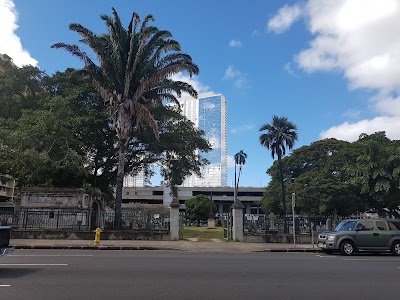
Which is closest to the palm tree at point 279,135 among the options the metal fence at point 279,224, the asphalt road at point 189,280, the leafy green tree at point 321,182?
the leafy green tree at point 321,182

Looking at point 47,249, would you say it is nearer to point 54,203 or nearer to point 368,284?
point 54,203

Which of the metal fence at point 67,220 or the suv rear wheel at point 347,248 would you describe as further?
the metal fence at point 67,220

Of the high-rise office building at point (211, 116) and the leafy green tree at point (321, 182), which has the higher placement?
the high-rise office building at point (211, 116)

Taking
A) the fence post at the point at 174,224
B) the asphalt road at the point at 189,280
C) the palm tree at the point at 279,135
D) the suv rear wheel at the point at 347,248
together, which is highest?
the palm tree at the point at 279,135

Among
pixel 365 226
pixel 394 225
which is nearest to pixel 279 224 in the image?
pixel 365 226

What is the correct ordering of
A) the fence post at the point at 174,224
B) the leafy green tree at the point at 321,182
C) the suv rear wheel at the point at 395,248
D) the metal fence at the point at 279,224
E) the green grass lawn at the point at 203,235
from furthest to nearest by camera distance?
the leafy green tree at the point at 321,182
the green grass lawn at the point at 203,235
the metal fence at the point at 279,224
the fence post at the point at 174,224
the suv rear wheel at the point at 395,248

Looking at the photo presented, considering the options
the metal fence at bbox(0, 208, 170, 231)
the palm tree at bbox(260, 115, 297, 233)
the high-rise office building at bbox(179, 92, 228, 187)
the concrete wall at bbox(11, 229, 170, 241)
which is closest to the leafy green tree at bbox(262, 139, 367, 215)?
the palm tree at bbox(260, 115, 297, 233)

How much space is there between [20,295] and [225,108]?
78.7 metres

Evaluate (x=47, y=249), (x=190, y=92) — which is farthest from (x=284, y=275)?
(x=190, y=92)

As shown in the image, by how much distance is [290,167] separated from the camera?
61812 mm

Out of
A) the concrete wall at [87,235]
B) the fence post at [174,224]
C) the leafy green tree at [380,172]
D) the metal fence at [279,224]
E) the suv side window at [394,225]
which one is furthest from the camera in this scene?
the leafy green tree at [380,172]

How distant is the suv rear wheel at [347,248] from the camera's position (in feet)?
56.7

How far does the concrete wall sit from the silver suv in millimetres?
10078

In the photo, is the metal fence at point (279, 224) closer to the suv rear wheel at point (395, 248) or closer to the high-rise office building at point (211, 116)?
the suv rear wheel at point (395, 248)
